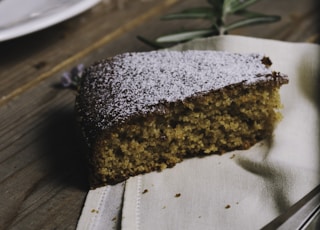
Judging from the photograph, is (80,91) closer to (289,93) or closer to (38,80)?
(38,80)

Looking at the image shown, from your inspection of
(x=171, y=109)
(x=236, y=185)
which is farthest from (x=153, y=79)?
(x=236, y=185)

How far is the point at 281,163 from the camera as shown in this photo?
3.86 ft

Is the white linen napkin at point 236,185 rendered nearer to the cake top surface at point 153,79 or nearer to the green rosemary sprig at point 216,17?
the cake top surface at point 153,79

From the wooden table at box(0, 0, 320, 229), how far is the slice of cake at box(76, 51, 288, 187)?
99mm

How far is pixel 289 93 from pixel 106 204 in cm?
53

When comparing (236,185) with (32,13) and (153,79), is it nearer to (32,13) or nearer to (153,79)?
(153,79)

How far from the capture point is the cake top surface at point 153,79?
1.18 metres

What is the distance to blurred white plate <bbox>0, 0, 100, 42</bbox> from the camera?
152 cm

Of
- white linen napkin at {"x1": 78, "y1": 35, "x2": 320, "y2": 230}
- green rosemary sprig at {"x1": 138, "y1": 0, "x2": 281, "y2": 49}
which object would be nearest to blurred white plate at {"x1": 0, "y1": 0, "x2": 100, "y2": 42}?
green rosemary sprig at {"x1": 138, "y1": 0, "x2": 281, "y2": 49}

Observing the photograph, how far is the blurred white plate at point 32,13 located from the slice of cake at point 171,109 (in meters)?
0.31

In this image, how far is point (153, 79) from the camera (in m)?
1.25

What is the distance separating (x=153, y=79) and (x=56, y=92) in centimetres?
36

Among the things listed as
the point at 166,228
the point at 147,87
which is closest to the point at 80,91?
the point at 147,87

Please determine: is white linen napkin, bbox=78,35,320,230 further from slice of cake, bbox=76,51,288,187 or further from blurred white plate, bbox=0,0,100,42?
blurred white plate, bbox=0,0,100,42
